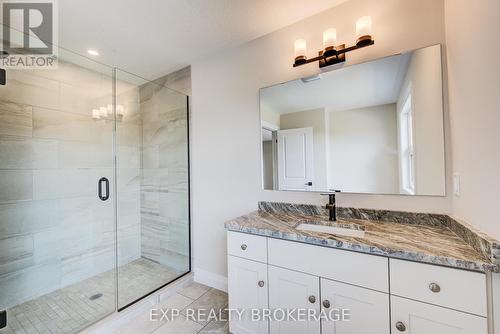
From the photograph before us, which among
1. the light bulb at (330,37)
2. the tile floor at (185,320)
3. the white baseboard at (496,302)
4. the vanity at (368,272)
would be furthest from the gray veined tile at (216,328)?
the light bulb at (330,37)

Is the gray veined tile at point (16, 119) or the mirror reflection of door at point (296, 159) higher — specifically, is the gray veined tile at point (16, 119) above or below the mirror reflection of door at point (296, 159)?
above

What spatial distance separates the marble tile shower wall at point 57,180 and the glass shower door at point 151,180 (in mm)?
27

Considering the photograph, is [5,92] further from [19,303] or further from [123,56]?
[19,303]

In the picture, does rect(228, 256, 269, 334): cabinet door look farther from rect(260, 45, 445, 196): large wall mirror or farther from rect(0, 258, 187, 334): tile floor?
rect(0, 258, 187, 334): tile floor

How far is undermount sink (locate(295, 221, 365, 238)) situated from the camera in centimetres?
142

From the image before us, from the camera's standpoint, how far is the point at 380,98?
60.7 inches

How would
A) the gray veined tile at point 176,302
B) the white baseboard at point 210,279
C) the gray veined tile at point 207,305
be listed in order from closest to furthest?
the gray veined tile at point 207,305
the gray veined tile at point 176,302
the white baseboard at point 210,279

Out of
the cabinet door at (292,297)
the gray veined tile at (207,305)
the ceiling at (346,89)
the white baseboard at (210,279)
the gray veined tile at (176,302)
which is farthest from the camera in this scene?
the white baseboard at (210,279)

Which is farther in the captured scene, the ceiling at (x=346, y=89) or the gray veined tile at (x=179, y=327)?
the gray veined tile at (x=179, y=327)

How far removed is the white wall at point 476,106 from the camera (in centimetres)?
87

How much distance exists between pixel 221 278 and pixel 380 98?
2.20 meters

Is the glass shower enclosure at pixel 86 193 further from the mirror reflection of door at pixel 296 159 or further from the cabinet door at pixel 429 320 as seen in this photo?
the cabinet door at pixel 429 320

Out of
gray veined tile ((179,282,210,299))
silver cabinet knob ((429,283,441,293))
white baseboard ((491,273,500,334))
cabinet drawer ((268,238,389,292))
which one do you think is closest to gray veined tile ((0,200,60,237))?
gray veined tile ((179,282,210,299))

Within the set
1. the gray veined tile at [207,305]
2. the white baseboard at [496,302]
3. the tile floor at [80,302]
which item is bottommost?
the gray veined tile at [207,305]
